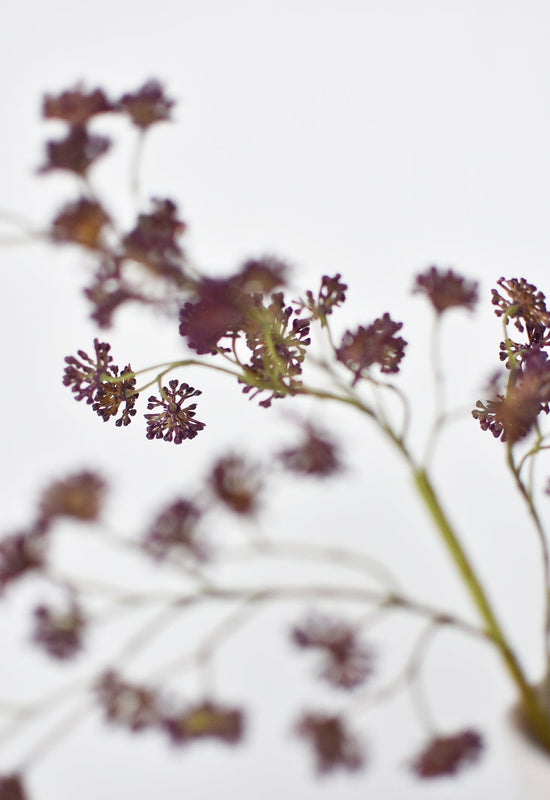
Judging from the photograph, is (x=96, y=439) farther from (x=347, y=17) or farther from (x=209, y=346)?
(x=209, y=346)

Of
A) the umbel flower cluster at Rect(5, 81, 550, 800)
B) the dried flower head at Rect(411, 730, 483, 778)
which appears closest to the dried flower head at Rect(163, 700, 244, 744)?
the umbel flower cluster at Rect(5, 81, 550, 800)

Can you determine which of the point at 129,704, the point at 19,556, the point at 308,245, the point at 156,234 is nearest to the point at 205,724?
the point at 129,704

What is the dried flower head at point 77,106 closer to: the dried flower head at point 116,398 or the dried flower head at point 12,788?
the dried flower head at point 116,398

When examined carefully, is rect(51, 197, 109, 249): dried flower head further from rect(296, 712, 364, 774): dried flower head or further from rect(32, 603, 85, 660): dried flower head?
rect(296, 712, 364, 774): dried flower head

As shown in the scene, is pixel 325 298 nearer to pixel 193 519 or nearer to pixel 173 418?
pixel 173 418

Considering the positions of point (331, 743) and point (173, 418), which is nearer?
point (173, 418)
